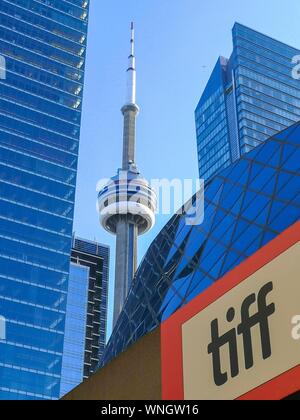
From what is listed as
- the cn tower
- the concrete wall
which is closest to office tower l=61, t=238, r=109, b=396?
the cn tower

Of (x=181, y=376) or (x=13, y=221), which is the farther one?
(x=13, y=221)

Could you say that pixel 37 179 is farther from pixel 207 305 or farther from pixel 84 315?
pixel 207 305

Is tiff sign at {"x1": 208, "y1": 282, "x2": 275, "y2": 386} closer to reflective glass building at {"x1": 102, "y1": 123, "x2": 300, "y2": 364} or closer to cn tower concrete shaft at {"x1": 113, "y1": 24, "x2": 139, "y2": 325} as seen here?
reflective glass building at {"x1": 102, "y1": 123, "x2": 300, "y2": 364}

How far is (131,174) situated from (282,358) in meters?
149

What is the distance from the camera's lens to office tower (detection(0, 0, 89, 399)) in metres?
126

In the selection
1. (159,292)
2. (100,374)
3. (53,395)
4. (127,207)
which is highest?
(127,207)

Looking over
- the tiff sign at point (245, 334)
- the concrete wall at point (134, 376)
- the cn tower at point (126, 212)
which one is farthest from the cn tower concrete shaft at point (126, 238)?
the tiff sign at point (245, 334)

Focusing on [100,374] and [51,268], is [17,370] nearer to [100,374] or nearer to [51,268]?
[51,268]

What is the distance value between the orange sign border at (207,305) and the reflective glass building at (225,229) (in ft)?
60.7

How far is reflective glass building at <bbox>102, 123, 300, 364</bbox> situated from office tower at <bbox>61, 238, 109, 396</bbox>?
390 feet
